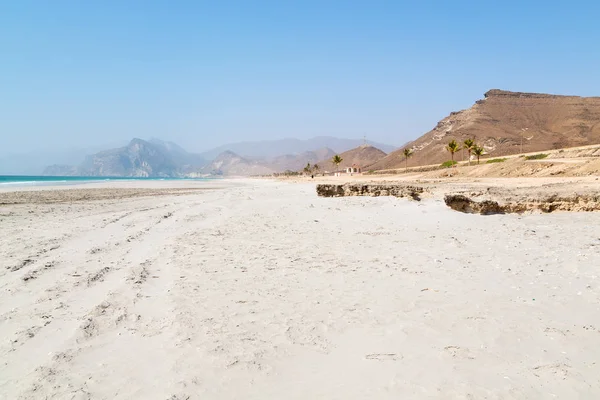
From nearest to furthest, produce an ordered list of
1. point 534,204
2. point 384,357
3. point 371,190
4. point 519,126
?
point 384,357, point 534,204, point 371,190, point 519,126

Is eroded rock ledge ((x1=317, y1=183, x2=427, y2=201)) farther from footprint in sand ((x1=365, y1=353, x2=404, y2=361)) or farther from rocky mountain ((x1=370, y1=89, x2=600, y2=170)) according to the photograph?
rocky mountain ((x1=370, y1=89, x2=600, y2=170))

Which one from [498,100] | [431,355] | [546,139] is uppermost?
[498,100]

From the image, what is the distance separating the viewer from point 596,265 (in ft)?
23.5

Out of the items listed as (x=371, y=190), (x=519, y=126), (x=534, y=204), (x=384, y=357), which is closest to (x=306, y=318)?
(x=384, y=357)

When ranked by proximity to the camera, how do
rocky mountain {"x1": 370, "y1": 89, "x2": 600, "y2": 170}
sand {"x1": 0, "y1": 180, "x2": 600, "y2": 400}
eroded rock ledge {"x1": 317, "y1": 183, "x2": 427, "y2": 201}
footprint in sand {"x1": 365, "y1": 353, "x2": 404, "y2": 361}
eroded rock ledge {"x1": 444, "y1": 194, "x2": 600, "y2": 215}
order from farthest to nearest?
rocky mountain {"x1": 370, "y1": 89, "x2": 600, "y2": 170}
eroded rock ledge {"x1": 317, "y1": 183, "x2": 427, "y2": 201}
eroded rock ledge {"x1": 444, "y1": 194, "x2": 600, "y2": 215}
footprint in sand {"x1": 365, "y1": 353, "x2": 404, "y2": 361}
sand {"x1": 0, "y1": 180, "x2": 600, "y2": 400}

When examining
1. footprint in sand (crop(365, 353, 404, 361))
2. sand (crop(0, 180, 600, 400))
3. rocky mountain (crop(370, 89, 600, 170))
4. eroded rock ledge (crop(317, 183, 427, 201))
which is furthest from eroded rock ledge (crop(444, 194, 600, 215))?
rocky mountain (crop(370, 89, 600, 170))

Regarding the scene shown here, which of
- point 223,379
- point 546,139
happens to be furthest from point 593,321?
point 546,139

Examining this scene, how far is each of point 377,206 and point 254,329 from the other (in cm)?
1341

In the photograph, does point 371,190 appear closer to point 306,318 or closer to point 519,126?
point 306,318

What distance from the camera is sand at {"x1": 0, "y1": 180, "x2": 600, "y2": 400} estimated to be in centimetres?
364

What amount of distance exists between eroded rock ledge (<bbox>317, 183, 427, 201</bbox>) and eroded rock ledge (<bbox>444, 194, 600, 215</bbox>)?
14.0 ft

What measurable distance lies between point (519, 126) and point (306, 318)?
18972cm

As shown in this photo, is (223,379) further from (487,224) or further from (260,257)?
(487,224)

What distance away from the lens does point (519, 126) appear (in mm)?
163875
